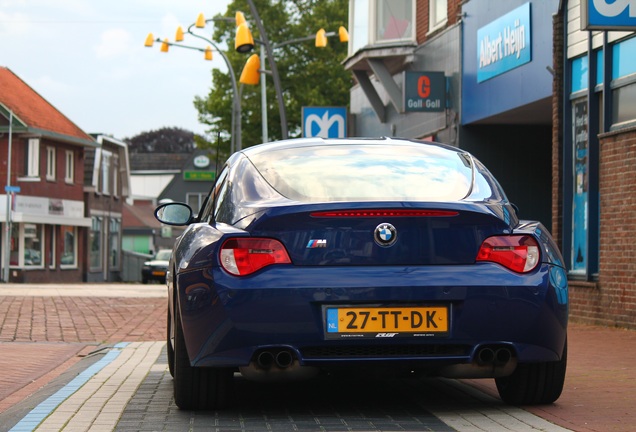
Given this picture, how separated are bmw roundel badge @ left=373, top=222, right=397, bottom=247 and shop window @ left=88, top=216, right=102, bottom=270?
5368 cm

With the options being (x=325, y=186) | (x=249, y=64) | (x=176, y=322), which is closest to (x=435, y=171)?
(x=325, y=186)

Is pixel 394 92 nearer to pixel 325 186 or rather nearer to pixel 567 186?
pixel 567 186

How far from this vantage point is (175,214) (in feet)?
27.0

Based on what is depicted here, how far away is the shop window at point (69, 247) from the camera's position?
5547 cm

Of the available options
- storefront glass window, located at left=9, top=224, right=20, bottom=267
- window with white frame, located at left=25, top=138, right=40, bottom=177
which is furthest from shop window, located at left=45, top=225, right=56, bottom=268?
window with white frame, located at left=25, top=138, right=40, bottom=177

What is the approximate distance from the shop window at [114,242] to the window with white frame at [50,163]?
9720mm

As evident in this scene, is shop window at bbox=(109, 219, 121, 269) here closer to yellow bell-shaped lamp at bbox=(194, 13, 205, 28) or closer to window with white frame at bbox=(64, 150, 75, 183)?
window with white frame at bbox=(64, 150, 75, 183)

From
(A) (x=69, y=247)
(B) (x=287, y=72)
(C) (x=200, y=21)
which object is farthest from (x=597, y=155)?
(A) (x=69, y=247)

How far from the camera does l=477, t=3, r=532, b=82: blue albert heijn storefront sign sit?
19.2 m

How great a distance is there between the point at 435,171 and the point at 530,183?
53.6 feet

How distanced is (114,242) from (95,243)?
12.9 ft

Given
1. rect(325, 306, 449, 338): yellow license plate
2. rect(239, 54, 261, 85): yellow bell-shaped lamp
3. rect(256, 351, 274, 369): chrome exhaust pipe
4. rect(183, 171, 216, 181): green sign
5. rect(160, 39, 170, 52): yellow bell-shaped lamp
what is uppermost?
rect(160, 39, 170, 52): yellow bell-shaped lamp

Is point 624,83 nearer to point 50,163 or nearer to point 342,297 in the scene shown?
point 342,297

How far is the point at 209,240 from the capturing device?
6527 mm
